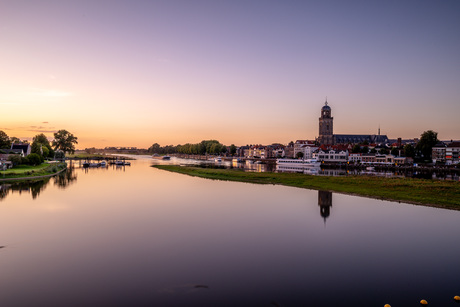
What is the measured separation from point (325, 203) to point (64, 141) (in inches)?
5074

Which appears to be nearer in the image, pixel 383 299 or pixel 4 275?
pixel 383 299

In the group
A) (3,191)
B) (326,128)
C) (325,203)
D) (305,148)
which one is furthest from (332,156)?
(3,191)

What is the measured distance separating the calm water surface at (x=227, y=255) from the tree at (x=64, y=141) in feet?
364

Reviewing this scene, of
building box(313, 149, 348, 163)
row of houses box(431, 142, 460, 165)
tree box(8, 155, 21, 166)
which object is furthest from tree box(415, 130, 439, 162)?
tree box(8, 155, 21, 166)

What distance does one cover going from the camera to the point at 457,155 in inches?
4385

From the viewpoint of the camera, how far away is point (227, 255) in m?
15.6

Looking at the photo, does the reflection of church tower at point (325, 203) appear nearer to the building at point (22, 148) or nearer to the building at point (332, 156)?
the building at point (22, 148)

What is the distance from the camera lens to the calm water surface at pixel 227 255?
37.2 ft

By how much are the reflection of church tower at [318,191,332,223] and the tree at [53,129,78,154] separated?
405 feet

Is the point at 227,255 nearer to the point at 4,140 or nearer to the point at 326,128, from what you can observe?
the point at 4,140

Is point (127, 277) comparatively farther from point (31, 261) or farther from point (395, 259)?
point (395, 259)

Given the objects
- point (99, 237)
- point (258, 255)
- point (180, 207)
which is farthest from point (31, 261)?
point (180, 207)

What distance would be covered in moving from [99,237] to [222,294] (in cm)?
1110

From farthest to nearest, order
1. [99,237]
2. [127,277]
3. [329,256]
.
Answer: [99,237]
[329,256]
[127,277]
